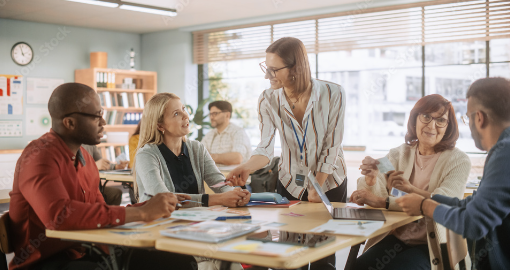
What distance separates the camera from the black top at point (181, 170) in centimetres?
255

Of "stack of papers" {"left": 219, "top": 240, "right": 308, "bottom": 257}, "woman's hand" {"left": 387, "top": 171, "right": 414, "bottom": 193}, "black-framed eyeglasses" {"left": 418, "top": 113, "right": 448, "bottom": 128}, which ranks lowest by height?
"stack of papers" {"left": 219, "top": 240, "right": 308, "bottom": 257}

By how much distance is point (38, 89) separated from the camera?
786 centimetres

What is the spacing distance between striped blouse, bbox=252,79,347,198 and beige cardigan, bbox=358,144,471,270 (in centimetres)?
19

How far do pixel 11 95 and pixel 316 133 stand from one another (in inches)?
259

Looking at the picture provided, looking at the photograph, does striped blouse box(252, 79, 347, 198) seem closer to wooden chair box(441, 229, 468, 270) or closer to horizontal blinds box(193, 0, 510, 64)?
wooden chair box(441, 229, 468, 270)

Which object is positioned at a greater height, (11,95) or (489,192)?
(11,95)

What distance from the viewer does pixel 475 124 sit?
1.75 m

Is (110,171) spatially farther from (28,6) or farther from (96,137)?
(28,6)

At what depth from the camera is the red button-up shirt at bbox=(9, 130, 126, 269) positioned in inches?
67.2

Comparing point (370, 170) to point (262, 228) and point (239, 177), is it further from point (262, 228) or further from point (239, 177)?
point (262, 228)

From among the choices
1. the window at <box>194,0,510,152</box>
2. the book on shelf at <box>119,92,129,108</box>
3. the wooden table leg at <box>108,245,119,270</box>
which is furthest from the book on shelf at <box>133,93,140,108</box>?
the wooden table leg at <box>108,245,119,270</box>

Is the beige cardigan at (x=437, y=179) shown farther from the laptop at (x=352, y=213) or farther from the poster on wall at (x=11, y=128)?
the poster on wall at (x=11, y=128)

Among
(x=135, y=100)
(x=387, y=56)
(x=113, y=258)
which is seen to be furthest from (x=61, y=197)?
(x=135, y=100)

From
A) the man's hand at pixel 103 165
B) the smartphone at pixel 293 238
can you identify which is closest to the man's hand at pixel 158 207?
the smartphone at pixel 293 238
